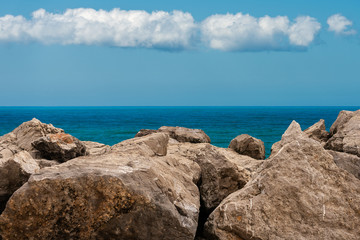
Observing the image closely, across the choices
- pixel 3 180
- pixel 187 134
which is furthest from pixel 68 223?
pixel 187 134

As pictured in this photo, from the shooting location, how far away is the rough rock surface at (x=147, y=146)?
6.39 meters

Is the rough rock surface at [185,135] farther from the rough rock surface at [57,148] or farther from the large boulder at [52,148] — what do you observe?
the rough rock surface at [57,148]

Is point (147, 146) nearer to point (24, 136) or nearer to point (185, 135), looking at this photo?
point (24, 136)

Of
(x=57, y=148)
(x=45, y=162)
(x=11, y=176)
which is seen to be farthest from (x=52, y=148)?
(x=11, y=176)

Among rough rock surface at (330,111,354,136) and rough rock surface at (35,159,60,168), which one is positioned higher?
rough rock surface at (330,111,354,136)

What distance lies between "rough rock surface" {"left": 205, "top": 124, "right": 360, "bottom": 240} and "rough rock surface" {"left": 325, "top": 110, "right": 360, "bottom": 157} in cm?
233

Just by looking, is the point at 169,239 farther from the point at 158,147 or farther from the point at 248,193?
the point at 158,147

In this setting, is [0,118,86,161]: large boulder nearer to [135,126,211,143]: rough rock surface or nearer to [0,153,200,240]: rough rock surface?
[0,153,200,240]: rough rock surface

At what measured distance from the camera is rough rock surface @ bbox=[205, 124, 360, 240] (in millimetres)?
5035

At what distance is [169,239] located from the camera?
4996 millimetres

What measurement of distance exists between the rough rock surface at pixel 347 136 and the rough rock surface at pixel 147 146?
11.7 feet

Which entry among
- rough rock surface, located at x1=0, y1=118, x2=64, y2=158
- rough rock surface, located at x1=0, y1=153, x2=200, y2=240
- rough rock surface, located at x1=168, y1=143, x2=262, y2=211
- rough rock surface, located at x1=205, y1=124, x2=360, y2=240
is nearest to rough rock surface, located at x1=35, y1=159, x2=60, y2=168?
rough rock surface, located at x1=0, y1=118, x2=64, y2=158

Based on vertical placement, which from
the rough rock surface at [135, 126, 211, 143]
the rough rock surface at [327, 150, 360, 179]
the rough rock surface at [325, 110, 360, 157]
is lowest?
the rough rock surface at [135, 126, 211, 143]

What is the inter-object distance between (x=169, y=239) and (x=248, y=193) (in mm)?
1240
